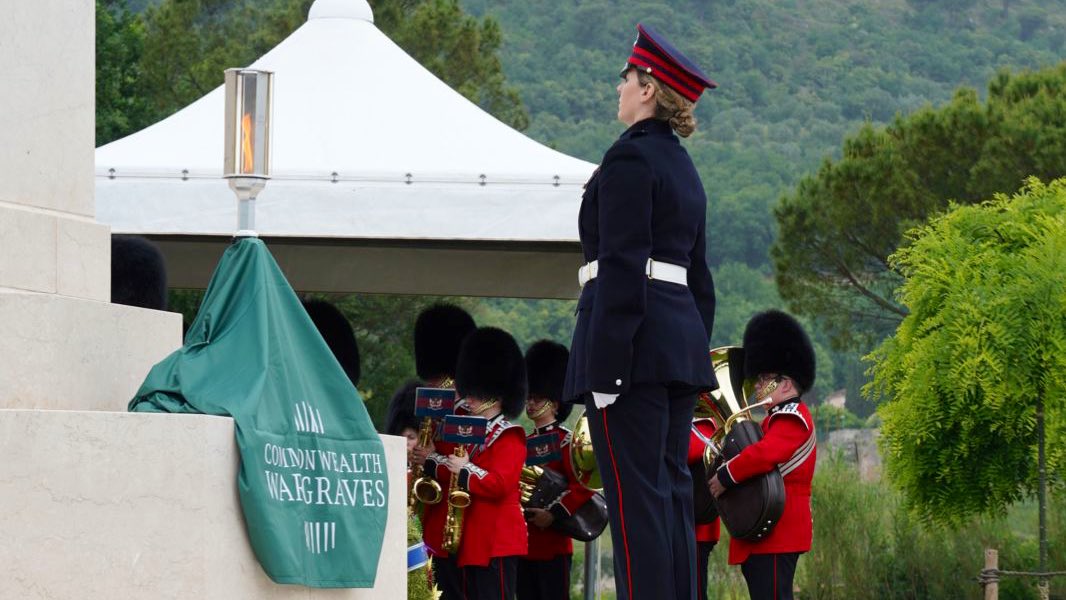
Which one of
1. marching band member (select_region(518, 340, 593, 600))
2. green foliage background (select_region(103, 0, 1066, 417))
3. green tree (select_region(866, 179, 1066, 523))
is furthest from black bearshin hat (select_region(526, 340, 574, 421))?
green foliage background (select_region(103, 0, 1066, 417))

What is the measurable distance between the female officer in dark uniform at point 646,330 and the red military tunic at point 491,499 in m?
2.39

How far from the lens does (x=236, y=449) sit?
468 cm

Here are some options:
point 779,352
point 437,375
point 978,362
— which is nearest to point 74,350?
point 779,352

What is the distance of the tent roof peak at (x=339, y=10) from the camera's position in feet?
30.4

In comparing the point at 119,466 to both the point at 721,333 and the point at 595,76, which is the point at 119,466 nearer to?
the point at 721,333

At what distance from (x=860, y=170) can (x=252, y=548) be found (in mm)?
17756

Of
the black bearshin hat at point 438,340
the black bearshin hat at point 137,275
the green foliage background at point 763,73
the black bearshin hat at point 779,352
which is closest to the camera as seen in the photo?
the black bearshin hat at point 137,275

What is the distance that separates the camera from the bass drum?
765 cm

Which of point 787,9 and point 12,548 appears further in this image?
point 787,9

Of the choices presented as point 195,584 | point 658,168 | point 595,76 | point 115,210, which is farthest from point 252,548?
point 595,76

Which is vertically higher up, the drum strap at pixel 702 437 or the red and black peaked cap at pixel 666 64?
the red and black peaked cap at pixel 666 64

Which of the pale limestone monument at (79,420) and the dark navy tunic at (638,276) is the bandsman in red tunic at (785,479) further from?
the pale limestone monument at (79,420)

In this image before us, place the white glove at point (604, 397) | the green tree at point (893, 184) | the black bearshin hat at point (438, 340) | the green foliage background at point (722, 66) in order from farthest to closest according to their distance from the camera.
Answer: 1. the green foliage background at point (722, 66)
2. the green tree at point (893, 184)
3. the black bearshin hat at point (438, 340)
4. the white glove at point (604, 397)

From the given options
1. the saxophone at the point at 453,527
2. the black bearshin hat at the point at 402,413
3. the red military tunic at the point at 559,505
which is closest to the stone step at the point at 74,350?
the saxophone at the point at 453,527
